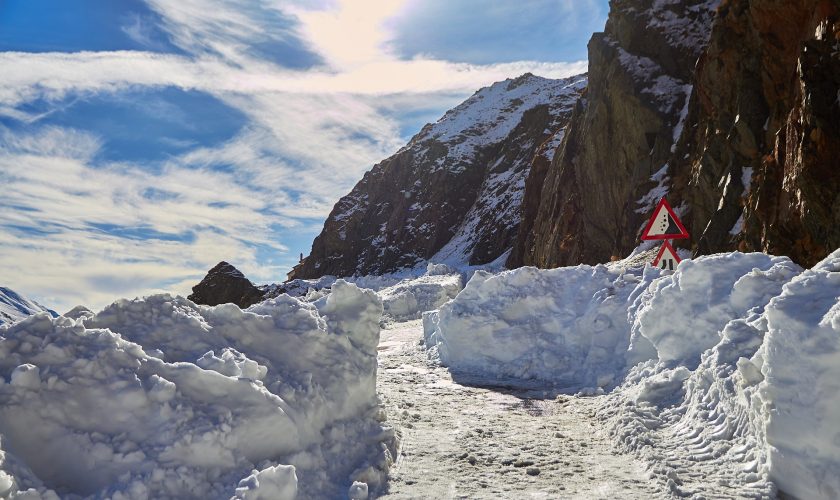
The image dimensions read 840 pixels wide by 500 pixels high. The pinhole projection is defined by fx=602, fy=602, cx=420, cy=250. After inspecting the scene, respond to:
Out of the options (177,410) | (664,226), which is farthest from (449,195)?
(177,410)

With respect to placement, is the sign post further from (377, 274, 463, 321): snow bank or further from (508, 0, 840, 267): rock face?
(377, 274, 463, 321): snow bank

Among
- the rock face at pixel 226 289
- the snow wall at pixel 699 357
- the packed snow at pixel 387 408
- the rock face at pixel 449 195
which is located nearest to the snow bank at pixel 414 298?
the snow wall at pixel 699 357

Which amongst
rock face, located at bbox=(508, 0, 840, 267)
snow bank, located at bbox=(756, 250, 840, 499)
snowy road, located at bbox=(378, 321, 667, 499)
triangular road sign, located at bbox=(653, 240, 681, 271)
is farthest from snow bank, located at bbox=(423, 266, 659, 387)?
rock face, located at bbox=(508, 0, 840, 267)

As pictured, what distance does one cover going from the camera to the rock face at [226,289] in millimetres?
60625

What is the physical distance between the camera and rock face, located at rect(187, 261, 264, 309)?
6062 cm

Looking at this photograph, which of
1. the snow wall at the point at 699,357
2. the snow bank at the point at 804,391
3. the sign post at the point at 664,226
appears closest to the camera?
the snow bank at the point at 804,391

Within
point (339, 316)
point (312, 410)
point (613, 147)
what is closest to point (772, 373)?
point (312, 410)

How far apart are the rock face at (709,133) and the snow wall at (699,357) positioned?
18.8 ft

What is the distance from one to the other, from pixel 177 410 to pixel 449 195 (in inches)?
3725

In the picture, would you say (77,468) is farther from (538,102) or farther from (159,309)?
(538,102)

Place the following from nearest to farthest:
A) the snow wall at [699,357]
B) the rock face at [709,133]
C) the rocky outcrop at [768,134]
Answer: the snow wall at [699,357], the rocky outcrop at [768,134], the rock face at [709,133]

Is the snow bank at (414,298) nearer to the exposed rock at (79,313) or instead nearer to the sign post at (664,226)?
the sign post at (664,226)

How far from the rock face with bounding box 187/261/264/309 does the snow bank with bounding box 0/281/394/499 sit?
55085 mm

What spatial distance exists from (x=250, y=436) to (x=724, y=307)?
6.06 m
